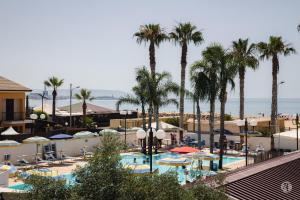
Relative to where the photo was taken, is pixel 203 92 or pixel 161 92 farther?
pixel 161 92

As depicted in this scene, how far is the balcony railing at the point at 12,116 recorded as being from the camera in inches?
1476

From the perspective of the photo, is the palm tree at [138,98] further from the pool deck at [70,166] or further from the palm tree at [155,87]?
the pool deck at [70,166]

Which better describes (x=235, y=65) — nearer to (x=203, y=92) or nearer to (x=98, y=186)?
(x=203, y=92)

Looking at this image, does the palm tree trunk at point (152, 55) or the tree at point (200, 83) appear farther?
the palm tree trunk at point (152, 55)

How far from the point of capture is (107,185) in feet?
31.3

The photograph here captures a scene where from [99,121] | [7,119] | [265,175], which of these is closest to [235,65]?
[265,175]

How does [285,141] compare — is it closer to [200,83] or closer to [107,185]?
[200,83]

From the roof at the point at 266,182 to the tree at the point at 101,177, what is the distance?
756 centimetres

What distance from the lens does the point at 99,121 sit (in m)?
50.6

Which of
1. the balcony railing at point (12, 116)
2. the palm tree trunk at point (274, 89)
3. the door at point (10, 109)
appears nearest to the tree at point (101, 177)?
the balcony railing at point (12, 116)

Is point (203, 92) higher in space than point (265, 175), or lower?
higher

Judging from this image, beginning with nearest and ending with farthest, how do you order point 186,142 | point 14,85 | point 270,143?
point 270,143, point 186,142, point 14,85

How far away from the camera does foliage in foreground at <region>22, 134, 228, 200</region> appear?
9422 mm

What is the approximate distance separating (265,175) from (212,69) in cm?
983
